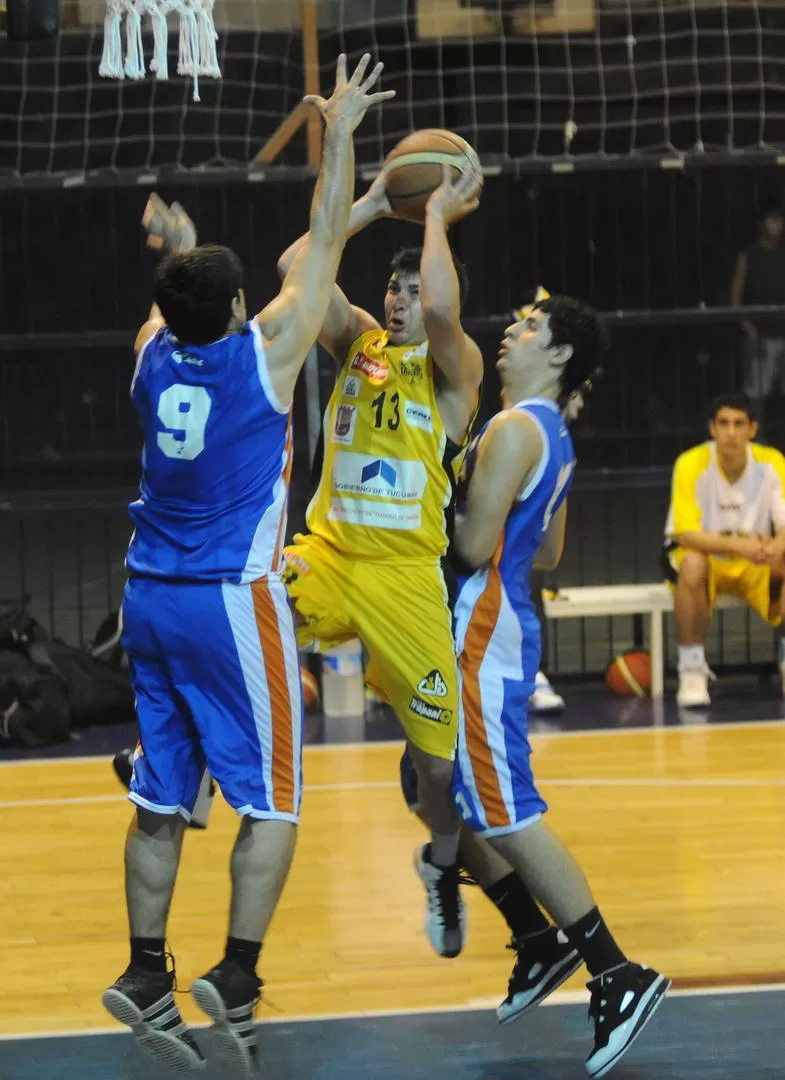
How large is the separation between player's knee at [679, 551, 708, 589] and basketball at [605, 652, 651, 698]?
536mm

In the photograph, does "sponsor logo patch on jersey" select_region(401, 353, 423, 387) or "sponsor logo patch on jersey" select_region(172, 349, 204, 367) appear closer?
"sponsor logo patch on jersey" select_region(172, 349, 204, 367)

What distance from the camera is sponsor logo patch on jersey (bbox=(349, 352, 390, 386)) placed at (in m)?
4.44

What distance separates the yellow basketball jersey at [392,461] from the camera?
4.43 metres

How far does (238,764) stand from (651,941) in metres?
1.66

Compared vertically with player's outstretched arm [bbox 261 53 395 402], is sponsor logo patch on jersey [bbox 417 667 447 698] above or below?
below

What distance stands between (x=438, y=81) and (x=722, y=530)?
329 cm

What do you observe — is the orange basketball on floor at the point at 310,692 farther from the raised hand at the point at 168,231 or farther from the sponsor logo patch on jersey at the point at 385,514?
the raised hand at the point at 168,231

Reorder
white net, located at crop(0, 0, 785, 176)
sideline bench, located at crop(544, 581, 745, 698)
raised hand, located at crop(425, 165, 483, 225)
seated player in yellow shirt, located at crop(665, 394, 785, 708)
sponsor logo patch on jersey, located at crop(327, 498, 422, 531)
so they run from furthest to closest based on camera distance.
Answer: white net, located at crop(0, 0, 785, 176) < sideline bench, located at crop(544, 581, 745, 698) < seated player in yellow shirt, located at crop(665, 394, 785, 708) < sponsor logo patch on jersey, located at crop(327, 498, 422, 531) < raised hand, located at crop(425, 165, 483, 225)

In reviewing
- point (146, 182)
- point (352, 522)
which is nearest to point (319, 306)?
point (352, 522)

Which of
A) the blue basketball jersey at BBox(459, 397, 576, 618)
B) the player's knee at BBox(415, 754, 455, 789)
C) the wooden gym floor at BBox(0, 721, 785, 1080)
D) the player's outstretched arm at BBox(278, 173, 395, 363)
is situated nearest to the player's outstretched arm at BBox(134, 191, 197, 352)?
the player's outstretched arm at BBox(278, 173, 395, 363)

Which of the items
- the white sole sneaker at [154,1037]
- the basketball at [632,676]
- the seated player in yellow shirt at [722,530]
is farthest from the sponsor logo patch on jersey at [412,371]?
the basketball at [632,676]

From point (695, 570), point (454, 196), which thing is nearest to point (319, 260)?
point (454, 196)

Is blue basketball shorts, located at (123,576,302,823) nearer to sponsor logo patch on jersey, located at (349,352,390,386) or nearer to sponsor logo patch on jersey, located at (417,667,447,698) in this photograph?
sponsor logo patch on jersey, located at (417,667,447,698)

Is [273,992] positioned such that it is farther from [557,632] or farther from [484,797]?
[557,632]
